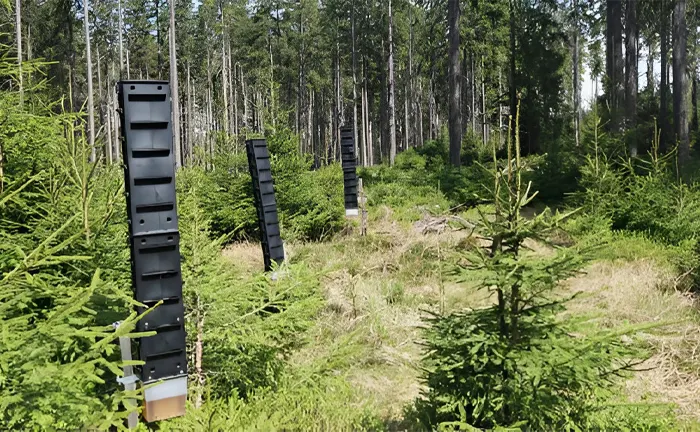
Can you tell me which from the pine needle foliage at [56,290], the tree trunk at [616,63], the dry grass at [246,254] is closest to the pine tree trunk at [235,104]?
the tree trunk at [616,63]

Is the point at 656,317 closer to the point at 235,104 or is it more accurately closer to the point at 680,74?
the point at 680,74

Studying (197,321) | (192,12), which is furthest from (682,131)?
(192,12)

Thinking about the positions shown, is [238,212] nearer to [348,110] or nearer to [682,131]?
[682,131]

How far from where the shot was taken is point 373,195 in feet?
57.0

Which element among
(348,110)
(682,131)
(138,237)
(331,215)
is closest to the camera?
(138,237)

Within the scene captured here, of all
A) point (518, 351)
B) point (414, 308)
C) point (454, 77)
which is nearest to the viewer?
point (518, 351)

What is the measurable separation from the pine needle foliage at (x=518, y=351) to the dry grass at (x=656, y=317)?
37cm

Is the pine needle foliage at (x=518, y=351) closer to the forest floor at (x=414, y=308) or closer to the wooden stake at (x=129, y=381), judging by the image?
the forest floor at (x=414, y=308)

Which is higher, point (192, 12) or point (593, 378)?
point (192, 12)

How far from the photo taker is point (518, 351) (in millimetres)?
3383

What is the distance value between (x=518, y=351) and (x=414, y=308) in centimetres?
442

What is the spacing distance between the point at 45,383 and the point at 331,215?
11291 millimetres

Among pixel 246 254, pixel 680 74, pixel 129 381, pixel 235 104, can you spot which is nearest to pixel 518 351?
pixel 129 381

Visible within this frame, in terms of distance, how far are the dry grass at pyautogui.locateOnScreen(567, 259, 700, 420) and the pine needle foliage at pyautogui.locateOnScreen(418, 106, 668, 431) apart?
37cm
